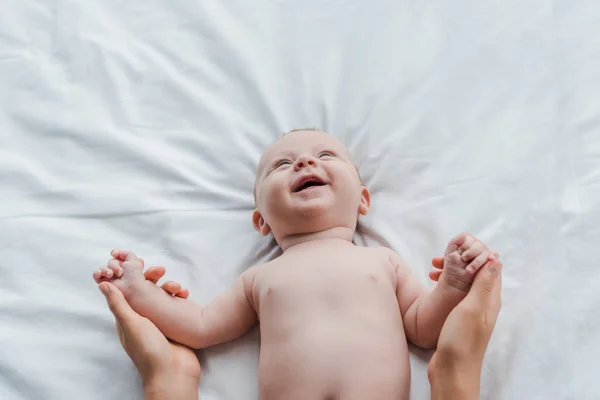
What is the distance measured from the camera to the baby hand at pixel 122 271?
3.87ft

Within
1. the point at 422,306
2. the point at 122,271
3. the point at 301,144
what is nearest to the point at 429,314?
the point at 422,306

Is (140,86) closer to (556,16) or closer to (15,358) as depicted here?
(15,358)

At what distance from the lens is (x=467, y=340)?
1.05 metres

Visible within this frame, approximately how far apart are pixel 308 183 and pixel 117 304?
380mm

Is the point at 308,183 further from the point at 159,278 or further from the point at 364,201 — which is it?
the point at 159,278

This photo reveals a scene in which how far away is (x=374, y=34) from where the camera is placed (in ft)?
4.97

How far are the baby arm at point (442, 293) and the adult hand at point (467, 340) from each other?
0.02 meters

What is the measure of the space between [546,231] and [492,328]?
25 cm

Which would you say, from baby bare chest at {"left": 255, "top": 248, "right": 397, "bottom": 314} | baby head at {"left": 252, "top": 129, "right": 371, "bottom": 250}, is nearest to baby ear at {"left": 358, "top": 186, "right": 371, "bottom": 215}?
baby head at {"left": 252, "top": 129, "right": 371, "bottom": 250}

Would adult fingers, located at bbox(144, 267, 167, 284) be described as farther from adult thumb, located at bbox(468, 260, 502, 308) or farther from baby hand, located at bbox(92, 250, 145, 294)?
adult thumb, located at bbox(468, 260, 502, 308)

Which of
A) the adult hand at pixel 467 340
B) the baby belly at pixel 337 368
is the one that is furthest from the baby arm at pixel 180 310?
the adult hand at pixel 467 340

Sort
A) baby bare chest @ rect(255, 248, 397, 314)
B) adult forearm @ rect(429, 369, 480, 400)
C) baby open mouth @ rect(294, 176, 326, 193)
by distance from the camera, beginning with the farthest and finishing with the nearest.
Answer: baby open mouth @ rect(294, 176, 326, 193) → baby bare chest @ rect(255, 248, 397, 314) → adult forearm @ rect(429, 369, 480, 400)

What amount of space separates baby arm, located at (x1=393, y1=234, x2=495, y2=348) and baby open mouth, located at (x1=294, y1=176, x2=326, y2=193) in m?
0.24

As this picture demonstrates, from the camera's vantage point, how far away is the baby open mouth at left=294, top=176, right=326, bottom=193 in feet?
4.11
